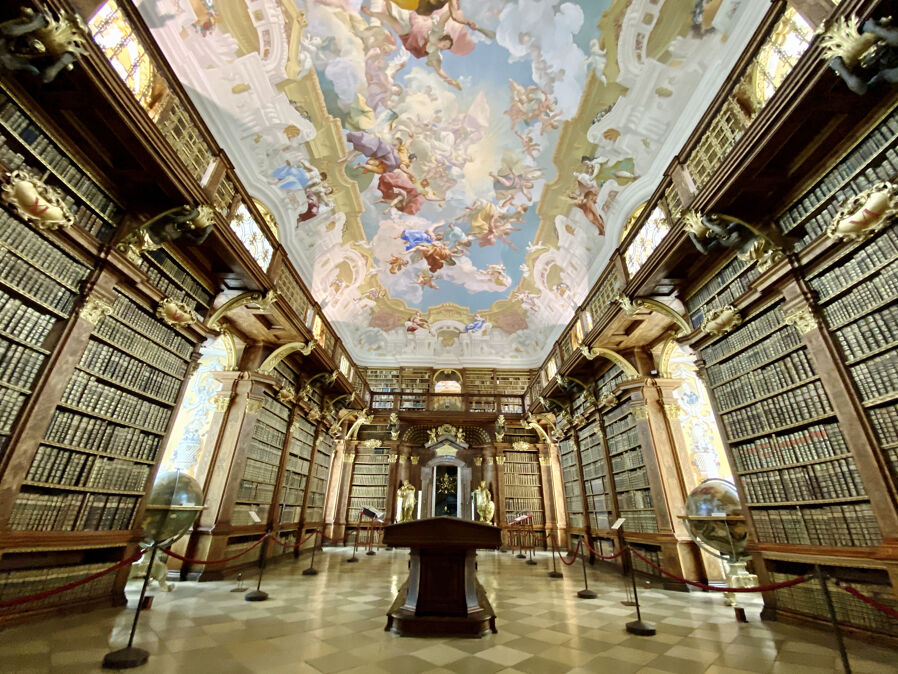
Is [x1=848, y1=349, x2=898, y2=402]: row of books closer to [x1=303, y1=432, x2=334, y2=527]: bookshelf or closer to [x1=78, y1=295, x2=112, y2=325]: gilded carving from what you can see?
[x1=78, y1=295, x2=112, y2=325]: gilded carving

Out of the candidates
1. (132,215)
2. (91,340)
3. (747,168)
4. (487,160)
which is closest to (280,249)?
(132,215)

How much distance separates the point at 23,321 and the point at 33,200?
122cm

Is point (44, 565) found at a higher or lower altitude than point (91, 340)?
lower

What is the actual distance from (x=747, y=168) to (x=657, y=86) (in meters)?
3.89

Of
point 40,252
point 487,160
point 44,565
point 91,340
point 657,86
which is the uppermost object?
point 487,160

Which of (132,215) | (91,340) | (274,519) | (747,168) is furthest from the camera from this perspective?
(274,519)

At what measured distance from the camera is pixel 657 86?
22.7 ft

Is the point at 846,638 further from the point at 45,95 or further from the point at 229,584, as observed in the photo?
the point at 45,95

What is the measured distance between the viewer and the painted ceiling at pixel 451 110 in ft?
20.9

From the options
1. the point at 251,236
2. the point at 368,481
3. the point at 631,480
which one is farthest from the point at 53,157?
the point at 368,481

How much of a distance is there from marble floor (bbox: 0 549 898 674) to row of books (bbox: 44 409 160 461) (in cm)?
175

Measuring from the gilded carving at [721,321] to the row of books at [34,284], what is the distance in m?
8.04

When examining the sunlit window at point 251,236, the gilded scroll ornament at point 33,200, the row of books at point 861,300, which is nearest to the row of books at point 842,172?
the row of books at point 861,300

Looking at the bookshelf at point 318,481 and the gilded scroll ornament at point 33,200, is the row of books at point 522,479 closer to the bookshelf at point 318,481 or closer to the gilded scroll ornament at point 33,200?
the bookshelf at point 318,481
